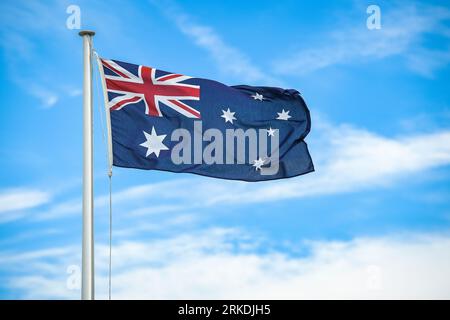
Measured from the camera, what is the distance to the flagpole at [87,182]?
15109 millimetres

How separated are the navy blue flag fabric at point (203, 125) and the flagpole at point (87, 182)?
0.77 m

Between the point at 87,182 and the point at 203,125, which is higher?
the point at 203,125

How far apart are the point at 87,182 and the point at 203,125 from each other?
3.88 metres

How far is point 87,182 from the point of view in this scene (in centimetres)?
1568

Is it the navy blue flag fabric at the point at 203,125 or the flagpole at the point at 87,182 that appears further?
the navy blue flag fabric at the point at 203,125

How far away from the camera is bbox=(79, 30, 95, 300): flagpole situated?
15.1 metres

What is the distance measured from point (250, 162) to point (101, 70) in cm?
404

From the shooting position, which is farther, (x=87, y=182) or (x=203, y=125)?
(x=203, y=125)

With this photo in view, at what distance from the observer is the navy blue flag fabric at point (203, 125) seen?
57.5ft
